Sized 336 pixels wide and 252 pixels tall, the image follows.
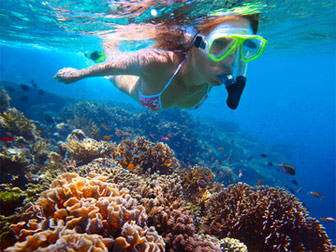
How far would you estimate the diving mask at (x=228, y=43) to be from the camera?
235cm

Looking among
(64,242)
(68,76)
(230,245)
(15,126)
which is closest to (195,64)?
(64,242)

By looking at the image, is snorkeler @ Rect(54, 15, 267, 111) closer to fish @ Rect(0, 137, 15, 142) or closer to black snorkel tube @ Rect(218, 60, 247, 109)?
black snorkel tube @ Rect(218, 60, 247, 109)

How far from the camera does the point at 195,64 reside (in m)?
2.86

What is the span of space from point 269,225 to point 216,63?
11.9ft

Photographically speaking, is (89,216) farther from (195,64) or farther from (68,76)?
(68,76)

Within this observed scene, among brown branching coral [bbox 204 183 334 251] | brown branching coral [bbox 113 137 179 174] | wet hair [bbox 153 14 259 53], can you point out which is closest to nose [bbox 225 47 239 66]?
wet hair [bbox 153 14 259 53]

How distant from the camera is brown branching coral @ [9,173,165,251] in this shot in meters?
1.72

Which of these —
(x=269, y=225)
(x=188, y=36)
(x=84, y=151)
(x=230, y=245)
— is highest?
(x=188, y=36)

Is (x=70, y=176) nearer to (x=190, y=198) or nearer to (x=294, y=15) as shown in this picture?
(x=190, y=198)

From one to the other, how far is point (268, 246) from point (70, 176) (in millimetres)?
4120

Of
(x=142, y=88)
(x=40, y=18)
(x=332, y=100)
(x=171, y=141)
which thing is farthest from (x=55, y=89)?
(x=332, y=100)

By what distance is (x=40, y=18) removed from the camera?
42.4 feet

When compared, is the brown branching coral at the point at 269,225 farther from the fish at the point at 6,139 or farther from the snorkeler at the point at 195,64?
the fish at the point at 6,139

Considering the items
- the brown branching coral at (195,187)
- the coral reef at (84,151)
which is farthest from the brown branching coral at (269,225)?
the coral reef at (84,151)
